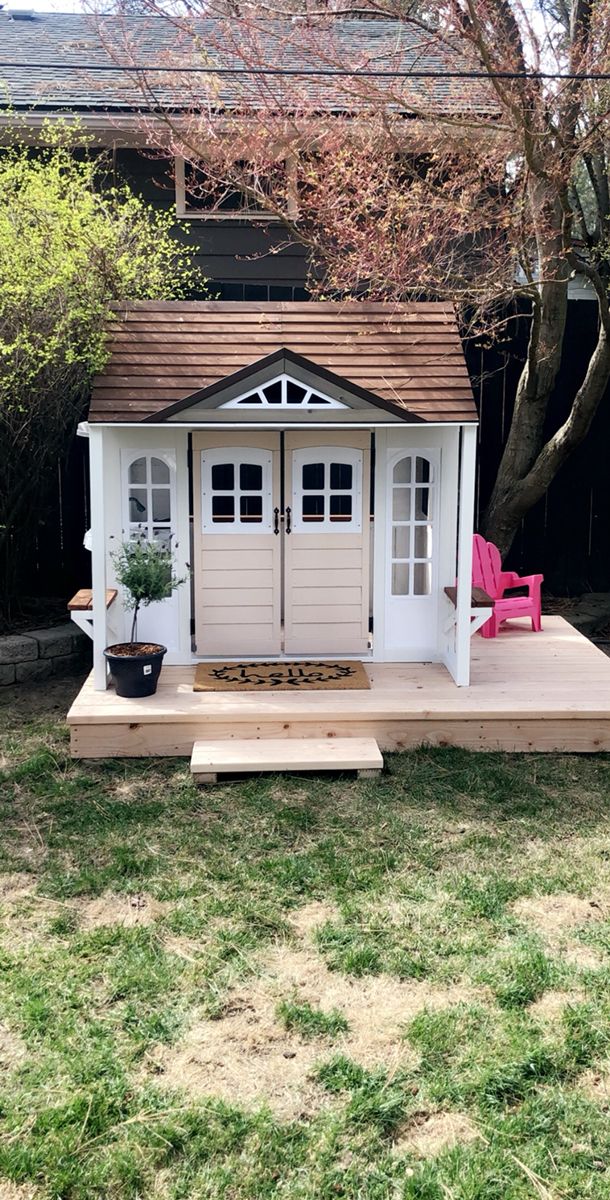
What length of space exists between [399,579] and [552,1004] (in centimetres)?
364

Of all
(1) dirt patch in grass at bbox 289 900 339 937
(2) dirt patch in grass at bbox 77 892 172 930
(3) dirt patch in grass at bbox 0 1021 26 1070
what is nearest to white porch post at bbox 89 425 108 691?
(2) dirt patch in grass at bbox 77 892 172 930

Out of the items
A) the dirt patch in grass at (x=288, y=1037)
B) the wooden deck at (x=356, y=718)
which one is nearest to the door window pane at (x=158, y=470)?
the wooden deck at (x=356, y=718)

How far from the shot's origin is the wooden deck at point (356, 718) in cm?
549

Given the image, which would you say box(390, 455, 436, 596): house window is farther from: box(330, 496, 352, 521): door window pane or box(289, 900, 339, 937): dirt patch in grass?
box(289, 900, 339, 937): dirt patch in grass

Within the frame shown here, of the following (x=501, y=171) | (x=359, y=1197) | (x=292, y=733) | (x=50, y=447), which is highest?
(x=501, y=171)

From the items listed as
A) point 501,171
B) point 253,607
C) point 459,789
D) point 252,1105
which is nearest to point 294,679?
point 253,607

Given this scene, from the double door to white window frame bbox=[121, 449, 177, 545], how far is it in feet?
0.50

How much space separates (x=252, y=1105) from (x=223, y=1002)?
511 millimetres

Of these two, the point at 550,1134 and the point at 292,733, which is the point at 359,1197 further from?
the point at 292,733

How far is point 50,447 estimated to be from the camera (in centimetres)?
721

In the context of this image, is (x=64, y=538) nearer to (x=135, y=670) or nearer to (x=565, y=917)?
(x=135, y=670)

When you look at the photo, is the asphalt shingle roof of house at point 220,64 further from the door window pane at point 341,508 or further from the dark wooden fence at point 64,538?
the dark wooden fence at point 64,538

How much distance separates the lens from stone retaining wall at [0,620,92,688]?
7.00 m

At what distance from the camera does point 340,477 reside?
645 cm
